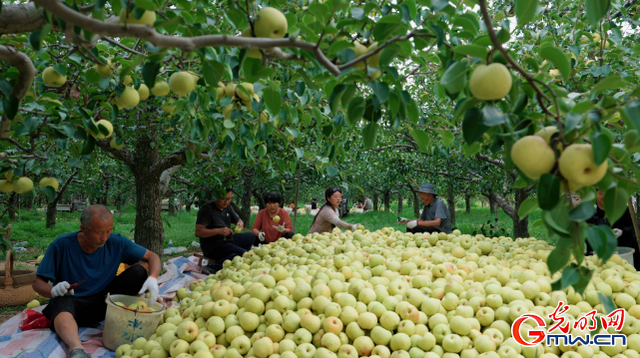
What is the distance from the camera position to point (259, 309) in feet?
8.88

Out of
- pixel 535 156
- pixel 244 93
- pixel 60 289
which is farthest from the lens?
pixel 60 289

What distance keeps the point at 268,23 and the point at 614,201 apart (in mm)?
1171

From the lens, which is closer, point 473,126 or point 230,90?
point 473,126

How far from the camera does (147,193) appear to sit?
5711 mm

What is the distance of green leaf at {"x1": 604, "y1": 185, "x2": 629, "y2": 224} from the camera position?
968 millimetres

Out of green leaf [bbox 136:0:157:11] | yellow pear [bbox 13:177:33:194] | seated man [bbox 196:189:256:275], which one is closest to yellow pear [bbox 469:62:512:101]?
green leaf [bbox 136:0:157:11]

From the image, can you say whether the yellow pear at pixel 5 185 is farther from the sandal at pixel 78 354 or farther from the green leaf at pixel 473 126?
the green leaf at pixel 473 126

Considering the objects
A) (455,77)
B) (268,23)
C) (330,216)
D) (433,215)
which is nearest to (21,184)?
(268,23)

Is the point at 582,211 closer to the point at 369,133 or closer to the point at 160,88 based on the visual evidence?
the point at 369,133

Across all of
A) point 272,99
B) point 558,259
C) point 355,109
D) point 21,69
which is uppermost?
point 21,69

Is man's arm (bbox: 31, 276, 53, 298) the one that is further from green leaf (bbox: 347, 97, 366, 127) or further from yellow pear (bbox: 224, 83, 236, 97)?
green leaf (bbox: 347, 97, 366, 127)

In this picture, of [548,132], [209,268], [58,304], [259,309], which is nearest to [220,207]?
[209,268]

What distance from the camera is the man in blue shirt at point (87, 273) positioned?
11.2 feet

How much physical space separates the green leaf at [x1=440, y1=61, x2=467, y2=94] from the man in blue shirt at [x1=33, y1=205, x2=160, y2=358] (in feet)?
11.1
